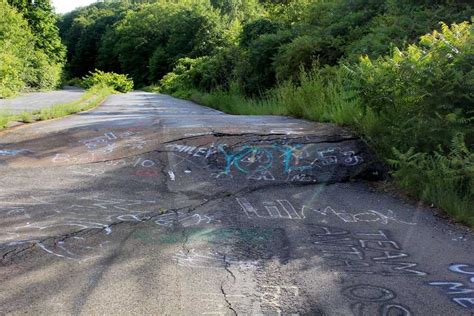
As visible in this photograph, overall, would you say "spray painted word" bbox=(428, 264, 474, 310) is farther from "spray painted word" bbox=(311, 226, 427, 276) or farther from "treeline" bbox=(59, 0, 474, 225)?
"treeline" bbox=(59, 0, 474, 225)

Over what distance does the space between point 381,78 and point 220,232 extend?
3334mm

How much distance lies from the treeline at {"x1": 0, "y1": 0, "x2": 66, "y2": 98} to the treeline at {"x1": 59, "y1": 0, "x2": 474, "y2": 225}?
11077 millimetres

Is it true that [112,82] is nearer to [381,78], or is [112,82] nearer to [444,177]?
[381,78]

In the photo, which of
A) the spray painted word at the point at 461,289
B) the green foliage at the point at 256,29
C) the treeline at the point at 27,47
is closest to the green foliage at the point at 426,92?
the spray painted word at the point at 461,289

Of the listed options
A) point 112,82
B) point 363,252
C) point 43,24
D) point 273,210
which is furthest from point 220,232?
point 43,24

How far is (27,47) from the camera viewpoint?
42.9 meters

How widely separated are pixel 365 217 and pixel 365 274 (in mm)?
1461

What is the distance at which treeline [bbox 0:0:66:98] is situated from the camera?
29.4 meters

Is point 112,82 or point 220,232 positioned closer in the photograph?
point 220,232

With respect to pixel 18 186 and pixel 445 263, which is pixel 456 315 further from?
pixel 18 186

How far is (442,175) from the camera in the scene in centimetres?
532

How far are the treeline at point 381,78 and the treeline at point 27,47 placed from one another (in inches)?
436

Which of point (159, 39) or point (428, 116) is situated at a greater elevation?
point (159, 39)

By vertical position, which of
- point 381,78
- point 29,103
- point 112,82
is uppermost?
point 381,78
